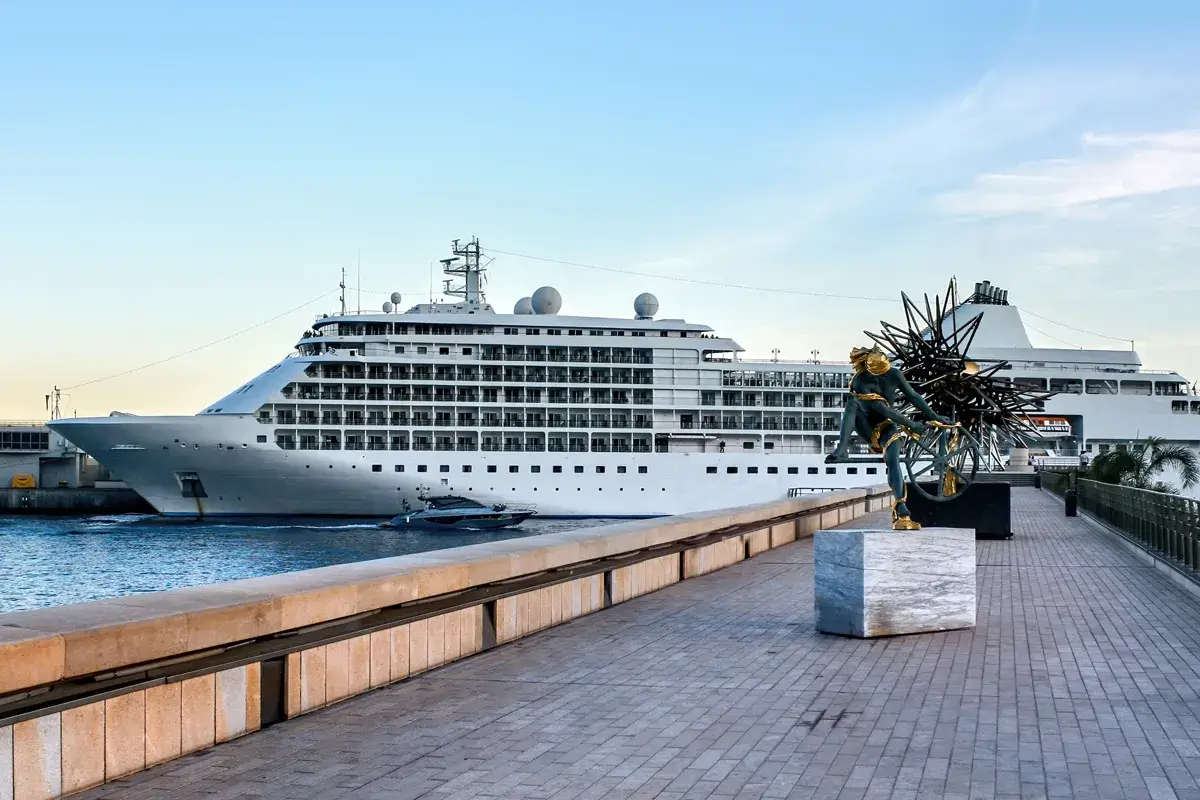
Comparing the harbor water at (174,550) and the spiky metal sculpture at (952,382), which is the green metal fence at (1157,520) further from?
the harbor water at (174,550)

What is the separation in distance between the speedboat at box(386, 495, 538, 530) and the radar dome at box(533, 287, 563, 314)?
15741 millimetres

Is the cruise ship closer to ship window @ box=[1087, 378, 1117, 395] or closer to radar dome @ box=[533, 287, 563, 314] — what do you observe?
radar dome @ box=[533, 287, 563, 314]

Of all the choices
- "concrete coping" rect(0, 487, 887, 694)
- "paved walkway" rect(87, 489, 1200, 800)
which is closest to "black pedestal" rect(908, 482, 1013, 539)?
"paved walkway" rect(87, 489, 1200, 800)

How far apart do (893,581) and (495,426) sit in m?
54.8

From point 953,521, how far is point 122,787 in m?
20.2

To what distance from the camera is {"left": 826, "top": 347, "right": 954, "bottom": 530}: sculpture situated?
1093cm

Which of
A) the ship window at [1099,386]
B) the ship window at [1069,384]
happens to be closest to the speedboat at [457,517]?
the ship window at [1069,384]

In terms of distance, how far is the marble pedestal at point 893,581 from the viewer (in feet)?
33.5

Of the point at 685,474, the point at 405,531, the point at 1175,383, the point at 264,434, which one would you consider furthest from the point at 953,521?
the point at 1175,383

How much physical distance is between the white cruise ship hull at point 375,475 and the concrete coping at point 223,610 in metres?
52.5

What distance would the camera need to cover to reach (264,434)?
62.0 metres

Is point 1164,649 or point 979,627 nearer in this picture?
point 1164,649

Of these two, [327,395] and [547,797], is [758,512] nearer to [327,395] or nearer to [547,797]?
[547,797]

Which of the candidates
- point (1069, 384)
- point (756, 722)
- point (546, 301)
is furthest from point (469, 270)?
point (756, 722)
